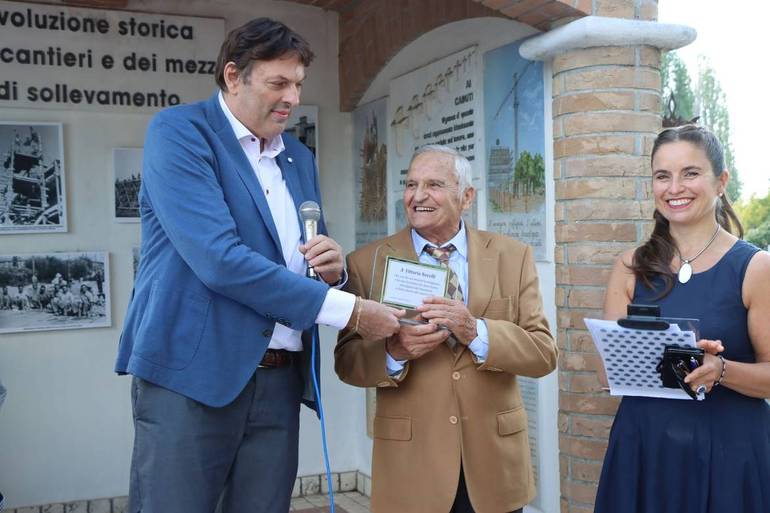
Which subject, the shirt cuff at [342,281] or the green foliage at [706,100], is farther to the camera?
the green foliage at [706,100]

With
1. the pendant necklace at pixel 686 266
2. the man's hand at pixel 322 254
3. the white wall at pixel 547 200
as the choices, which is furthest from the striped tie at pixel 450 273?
the white wall at pixel 547 200

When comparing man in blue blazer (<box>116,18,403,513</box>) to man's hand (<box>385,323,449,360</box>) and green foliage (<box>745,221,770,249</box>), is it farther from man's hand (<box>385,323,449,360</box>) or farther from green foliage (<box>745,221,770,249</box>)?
green foliage (<box>745,221,770,249</box>)

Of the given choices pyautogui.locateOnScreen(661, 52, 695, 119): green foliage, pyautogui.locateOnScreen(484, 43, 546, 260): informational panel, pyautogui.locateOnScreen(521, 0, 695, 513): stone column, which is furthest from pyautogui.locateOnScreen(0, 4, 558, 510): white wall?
pyautogui.locateOnScreen(521, 0, 695, 513): stone column

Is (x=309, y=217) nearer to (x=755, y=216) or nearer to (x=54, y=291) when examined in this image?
(x=755, y=216)

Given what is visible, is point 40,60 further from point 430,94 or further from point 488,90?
point 488,90

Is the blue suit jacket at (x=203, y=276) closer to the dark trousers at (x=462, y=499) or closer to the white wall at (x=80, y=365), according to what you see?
the dark trousers at (x=462, y=499)

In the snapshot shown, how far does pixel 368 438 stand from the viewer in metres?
5.80

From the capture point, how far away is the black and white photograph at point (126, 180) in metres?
5.35

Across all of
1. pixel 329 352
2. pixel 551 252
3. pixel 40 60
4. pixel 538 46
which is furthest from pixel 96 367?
pixel 538 46

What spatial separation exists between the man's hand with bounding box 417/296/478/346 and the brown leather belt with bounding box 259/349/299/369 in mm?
445

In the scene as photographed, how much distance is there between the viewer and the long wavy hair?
263 cm

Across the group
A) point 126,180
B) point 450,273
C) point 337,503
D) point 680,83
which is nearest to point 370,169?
point 126,180

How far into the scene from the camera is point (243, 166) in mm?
2525

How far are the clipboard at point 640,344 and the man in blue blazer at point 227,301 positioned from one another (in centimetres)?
64
